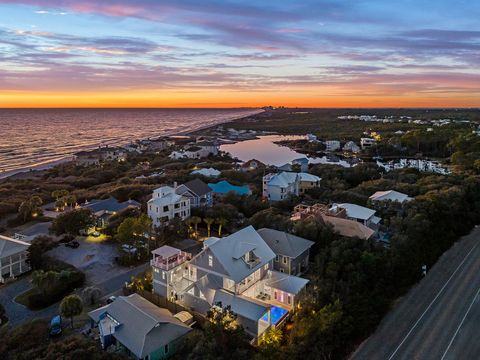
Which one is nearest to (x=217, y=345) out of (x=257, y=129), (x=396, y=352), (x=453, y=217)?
(x=396, y=352)

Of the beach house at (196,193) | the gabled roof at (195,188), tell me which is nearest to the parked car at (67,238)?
the beach house at (196,193)

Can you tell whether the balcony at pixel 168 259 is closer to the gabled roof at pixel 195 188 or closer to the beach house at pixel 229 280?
the beach house at pixel 229 280

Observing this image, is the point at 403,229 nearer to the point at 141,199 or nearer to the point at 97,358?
the point at 97,358

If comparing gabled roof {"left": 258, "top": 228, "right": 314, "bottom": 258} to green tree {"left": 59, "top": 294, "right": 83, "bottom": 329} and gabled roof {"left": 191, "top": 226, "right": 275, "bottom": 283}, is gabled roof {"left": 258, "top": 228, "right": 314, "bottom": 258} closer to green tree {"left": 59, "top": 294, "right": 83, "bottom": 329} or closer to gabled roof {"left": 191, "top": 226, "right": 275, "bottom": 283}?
gabled roof {"left": 191, "top": 226, "right": 275, "bottom": 283}

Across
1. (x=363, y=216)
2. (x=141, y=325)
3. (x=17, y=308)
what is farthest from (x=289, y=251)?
(x=17, y=308)

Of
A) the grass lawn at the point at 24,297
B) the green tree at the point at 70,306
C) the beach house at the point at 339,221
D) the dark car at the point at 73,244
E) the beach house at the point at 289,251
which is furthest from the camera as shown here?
the dark car at the point at 73,244

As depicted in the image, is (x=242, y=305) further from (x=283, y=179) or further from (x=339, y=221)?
(x=283, y=179)
